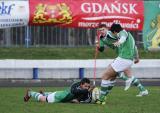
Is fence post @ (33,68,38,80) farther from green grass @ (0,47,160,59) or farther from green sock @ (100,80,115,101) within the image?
green sock @ (100,80,115,101)

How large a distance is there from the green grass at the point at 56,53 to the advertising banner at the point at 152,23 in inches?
20.7

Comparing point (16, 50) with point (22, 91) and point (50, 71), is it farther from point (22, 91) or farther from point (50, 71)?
point (22, 91)

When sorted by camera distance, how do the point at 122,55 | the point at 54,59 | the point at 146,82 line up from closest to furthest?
the point at 122,55
the point at 146,82
the point at 54,59

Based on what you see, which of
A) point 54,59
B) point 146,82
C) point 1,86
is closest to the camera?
point 1,86

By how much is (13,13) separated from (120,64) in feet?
38.1

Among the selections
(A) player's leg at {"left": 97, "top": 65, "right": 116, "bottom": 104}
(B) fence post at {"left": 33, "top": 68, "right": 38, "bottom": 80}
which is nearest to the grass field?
(A) player's leg at {"left": 97, "top": 65, "right": 116, "bottom": 104}

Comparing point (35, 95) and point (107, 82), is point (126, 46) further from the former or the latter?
point (35, 95)

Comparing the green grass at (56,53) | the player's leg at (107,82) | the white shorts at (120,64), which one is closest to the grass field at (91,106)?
the player's leg at (107,82)

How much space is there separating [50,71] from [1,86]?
377 centimetres

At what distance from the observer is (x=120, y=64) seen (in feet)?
57.1

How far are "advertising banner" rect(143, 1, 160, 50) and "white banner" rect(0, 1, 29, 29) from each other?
4772 millimetres

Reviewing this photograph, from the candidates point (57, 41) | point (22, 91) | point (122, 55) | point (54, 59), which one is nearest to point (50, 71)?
point (54, 59)

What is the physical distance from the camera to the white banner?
1107 inches

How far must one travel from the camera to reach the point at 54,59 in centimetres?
2797
